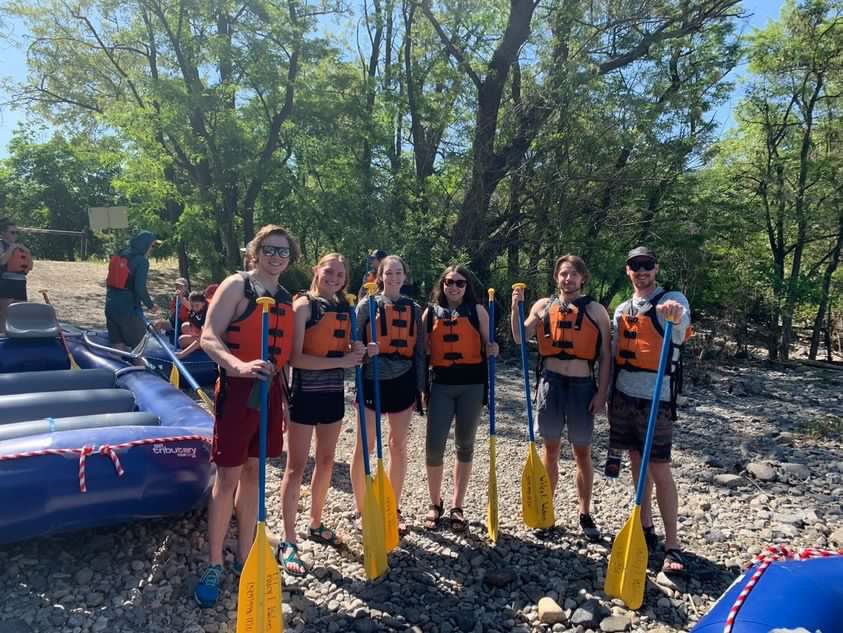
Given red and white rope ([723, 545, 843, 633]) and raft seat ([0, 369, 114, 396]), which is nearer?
red and white rope ([723, 545, 843, 633])

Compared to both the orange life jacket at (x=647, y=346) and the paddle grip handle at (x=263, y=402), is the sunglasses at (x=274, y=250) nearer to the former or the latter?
the paddle grip handle at (x=263, y=402)

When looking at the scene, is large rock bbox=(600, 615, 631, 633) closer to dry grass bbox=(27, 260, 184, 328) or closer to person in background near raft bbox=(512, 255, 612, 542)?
person in background near raft bbox=(512, 255, 612, 542)

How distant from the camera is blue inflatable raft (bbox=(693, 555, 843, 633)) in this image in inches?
75.9

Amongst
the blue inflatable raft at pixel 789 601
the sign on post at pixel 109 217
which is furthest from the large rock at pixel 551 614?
the sign on post at pixel 109 217

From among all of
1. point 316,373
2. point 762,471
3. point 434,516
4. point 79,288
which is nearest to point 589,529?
point 434,516

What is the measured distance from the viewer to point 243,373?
8.51ft

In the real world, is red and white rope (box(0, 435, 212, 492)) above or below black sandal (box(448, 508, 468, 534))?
above

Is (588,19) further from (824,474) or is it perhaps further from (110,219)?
(110,219)

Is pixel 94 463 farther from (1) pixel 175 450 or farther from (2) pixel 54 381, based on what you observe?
(2) pixel 54 381

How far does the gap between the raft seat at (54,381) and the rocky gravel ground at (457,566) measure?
1768 millimetres

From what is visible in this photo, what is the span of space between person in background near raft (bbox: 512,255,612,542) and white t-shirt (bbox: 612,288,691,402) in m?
0.08

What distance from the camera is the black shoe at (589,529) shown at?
3672 millimetres

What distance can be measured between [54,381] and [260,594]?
337cm

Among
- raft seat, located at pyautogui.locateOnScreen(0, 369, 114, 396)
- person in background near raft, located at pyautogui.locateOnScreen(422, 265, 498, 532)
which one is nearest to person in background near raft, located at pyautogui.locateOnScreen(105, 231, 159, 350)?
raft seat, located at pyautogui.locateOnScreen(0, 369, 114, 396)
